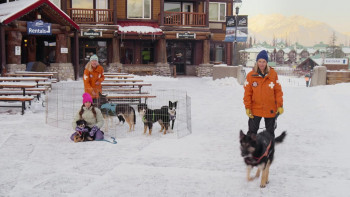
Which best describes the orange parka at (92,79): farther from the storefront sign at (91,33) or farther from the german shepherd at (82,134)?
the storefront sign at (91,33)

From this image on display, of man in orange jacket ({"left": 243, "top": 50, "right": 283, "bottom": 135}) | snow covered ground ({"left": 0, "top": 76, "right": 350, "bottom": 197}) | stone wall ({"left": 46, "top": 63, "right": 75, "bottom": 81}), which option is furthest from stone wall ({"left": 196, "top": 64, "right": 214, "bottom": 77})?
man in orange jacket ({"left": 243, "top": 50, "right": 283, "bottom": 135})

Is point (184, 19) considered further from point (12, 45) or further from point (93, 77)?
point (93, 77)

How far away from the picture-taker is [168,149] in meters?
6.96

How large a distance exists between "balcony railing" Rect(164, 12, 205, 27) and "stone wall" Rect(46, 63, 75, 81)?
8.66m

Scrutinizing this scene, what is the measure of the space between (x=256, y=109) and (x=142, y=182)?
2123 mm

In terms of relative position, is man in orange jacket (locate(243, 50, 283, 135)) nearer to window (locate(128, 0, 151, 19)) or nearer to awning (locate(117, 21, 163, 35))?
awning (locate(117, 21, 163, 35))

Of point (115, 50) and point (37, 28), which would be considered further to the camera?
point (115, 50)

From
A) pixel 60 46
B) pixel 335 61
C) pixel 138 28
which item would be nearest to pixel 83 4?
pixel 138 28

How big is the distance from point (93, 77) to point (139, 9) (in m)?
20.5

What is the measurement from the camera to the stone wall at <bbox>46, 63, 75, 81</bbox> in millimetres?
22172

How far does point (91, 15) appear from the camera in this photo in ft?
88.2

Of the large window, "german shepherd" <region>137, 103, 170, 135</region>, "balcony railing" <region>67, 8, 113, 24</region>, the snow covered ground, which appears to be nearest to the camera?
the snow covered ground

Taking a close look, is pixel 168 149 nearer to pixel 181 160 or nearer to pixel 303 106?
pixel 181 160

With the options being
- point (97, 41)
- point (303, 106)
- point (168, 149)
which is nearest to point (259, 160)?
point (168, 149)
